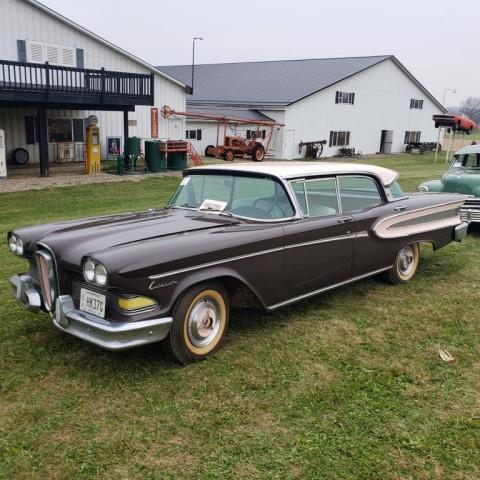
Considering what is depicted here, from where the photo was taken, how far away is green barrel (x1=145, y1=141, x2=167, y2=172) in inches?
727

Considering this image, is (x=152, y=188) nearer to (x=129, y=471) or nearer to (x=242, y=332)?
(x=242, y=332)

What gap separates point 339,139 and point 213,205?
→ 29485 mm

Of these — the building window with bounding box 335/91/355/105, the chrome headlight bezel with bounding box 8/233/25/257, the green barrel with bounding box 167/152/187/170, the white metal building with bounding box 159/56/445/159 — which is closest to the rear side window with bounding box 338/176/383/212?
the chrome headlight bezel with bounding box 8/233/25/257

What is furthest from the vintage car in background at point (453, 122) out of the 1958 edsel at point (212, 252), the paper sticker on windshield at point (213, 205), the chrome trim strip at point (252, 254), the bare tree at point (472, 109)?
the bare tree at point (472, 109)

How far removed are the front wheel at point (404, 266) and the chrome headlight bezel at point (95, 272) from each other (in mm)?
3613

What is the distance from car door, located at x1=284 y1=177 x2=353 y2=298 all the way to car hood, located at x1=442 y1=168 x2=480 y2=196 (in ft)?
15.1

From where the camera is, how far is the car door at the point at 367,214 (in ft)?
17.6

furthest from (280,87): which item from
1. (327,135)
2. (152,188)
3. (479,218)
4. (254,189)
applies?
(254,189)

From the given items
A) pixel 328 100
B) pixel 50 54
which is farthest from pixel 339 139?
pixel 50 54

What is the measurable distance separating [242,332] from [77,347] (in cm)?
144

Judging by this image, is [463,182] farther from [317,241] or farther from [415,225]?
[317,241]

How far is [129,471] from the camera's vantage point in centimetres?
289

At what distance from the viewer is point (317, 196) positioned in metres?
5.09

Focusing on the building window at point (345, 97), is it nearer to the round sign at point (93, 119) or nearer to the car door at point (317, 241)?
the round sign at point (93, 119)
